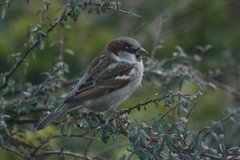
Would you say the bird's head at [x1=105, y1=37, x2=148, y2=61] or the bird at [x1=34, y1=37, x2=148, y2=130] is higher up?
the bird's head at [x1=105, y1=37, x2=148, y2=61]

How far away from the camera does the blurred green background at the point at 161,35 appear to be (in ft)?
22.9

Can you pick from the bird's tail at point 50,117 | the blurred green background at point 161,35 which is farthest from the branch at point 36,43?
the blurred green background at point 161,35

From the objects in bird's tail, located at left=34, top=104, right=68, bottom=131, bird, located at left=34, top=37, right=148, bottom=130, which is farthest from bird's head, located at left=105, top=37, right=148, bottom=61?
bird's tail, located at left=34, top=104, right=68, bottom=131

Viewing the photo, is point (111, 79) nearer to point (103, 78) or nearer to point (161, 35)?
point (103, 78)

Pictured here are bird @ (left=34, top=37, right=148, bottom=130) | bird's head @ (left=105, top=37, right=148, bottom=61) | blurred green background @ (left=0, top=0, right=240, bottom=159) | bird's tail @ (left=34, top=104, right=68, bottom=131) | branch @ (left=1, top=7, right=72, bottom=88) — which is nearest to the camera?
branch @ (left=1, top=7, right=72, bottom=88)

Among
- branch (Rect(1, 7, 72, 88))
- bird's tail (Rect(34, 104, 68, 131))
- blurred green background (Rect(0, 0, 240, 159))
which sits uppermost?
branch (Rect(1, 7, 72, 88))

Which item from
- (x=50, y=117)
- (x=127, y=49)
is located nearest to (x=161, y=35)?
(x=127, y=49)

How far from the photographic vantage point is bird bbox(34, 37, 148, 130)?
15.6ft

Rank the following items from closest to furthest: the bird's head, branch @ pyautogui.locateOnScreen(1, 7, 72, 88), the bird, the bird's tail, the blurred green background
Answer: branch @ pyautogui.locateOnScreen(1, 7, 72, 88)
the bird's tail
the bird
the bird's head
the blurred green background

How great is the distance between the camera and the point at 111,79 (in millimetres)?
4898

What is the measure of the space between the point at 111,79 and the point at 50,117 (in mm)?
646

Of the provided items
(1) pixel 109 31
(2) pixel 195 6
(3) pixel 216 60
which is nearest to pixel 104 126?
(3) pixel 216 60

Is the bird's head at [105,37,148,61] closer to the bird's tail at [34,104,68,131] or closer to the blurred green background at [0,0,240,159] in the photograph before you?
the bird's tail at [34,104,68,131]

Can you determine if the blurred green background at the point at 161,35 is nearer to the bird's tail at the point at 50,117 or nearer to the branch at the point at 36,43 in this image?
the branch at the point at 36,43
